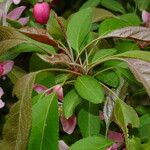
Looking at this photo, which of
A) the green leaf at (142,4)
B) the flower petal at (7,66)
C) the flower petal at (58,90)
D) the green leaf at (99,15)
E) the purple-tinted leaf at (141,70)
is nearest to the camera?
the purple-tinted leaf at (141,70)

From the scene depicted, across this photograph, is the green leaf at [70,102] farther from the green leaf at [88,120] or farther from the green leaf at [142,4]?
the green leaf at [142,4]

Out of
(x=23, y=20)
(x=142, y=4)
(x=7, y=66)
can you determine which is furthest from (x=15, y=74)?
(x=142, y=4)

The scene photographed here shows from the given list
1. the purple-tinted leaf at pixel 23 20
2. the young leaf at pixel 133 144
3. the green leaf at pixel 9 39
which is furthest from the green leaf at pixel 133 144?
the purple-tinted leaf at pixel 23 20

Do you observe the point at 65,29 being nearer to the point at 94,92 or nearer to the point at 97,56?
the point at 97,56

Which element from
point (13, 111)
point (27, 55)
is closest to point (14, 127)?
point (13, 111)

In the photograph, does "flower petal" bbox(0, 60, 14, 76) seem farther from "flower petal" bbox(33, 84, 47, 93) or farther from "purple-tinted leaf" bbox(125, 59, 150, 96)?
"purple-tinted leaf" bbox(125, 59, 150, 96)

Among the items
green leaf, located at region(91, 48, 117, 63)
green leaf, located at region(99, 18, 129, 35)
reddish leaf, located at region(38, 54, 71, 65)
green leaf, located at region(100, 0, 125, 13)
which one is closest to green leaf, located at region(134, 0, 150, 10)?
green leaf, located at region(100, 0, 125, 13)
